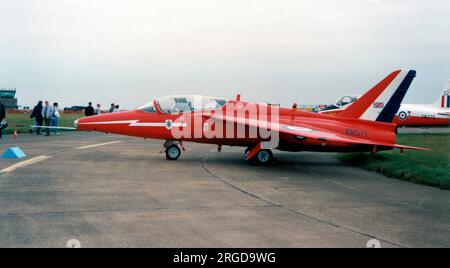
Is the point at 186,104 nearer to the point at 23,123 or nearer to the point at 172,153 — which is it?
the point at 172,153

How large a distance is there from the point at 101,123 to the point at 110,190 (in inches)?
254

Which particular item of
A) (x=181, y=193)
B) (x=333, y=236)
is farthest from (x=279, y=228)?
(x=181, y=193)

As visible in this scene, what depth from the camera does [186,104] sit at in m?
14.6

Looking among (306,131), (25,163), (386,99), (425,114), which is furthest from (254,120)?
(425,114)

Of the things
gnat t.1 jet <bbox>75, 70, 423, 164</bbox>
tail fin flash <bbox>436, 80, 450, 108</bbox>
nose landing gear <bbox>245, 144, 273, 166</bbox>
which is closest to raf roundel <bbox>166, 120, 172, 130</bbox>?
gnat t.1 jet <bbox>75, 70, 423, 164</bbox>

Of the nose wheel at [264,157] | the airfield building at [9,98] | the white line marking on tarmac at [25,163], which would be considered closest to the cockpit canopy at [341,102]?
the nose wheel at [264,157]

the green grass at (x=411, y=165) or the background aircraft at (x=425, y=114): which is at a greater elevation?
the background aircraft at (x=425, y=114)

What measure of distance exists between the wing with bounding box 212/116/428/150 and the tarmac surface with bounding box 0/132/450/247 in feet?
3.15

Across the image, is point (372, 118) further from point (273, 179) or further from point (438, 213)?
point (438, 213)

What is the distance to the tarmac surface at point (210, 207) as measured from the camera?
5.57 m

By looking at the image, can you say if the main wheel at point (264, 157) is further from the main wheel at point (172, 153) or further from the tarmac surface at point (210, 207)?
the main wheel at point (172, 153)

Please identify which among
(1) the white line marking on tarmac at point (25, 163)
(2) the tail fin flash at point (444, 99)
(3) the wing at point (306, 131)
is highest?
(2) the tail fin flash at point (444, 99)

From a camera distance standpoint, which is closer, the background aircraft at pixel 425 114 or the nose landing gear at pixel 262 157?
the nose landing gear at pixel 262 157

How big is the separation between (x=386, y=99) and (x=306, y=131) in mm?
3604
